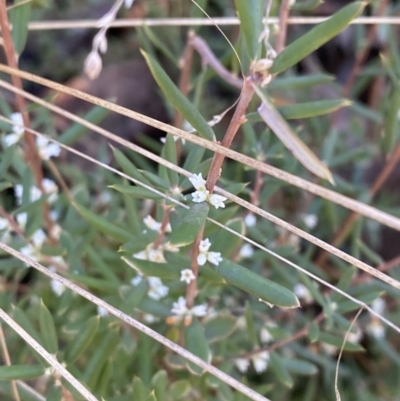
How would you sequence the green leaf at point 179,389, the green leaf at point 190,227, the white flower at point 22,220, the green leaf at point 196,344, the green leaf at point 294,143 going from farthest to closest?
the white flower at point 22,220, the green leaf at point 179,389, the green leaf at point 196,344, the green leaf at point 190,227, the green leaf at point 294,143

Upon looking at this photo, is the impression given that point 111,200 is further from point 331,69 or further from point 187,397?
point 331,69

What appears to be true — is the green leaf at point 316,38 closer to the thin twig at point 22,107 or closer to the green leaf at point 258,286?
the green leaf at point 258,286

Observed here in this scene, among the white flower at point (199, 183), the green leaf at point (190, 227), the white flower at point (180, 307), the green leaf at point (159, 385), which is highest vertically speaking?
the white flower at point (199, 183)

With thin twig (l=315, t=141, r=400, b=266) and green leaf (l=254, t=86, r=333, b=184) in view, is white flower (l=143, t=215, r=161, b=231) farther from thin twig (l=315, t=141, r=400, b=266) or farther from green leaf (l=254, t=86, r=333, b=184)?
thin twig (l=315, t=141, r=400, b=266)

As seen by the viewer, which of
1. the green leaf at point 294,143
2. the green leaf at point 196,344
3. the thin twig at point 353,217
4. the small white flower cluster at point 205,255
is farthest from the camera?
the thin twig at point 353,217

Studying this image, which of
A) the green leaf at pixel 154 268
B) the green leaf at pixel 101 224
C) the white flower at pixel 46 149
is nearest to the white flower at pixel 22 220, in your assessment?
the white flower at pixel 46 149

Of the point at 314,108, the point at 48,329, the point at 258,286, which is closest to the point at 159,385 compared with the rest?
the point at 48,329

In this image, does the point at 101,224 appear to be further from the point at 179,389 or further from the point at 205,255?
the point at 179,389

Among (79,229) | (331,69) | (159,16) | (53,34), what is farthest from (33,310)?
(331,69)
